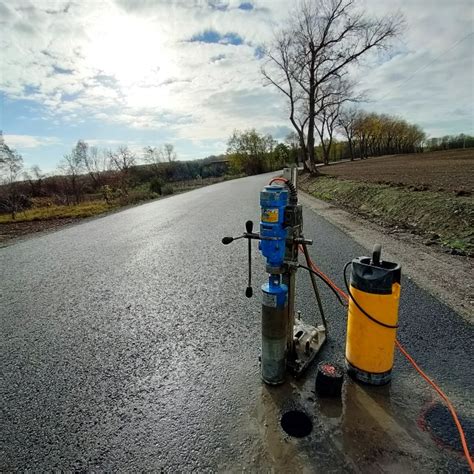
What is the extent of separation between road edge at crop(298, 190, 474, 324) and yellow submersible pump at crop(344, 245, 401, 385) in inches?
53.3

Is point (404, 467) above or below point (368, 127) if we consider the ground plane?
below

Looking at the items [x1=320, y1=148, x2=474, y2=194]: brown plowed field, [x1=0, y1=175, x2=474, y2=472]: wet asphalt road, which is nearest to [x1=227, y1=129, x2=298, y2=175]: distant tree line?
[x1=320, y1=148, x2=474, y2=194]: brown plowed field

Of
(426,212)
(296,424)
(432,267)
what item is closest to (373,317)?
(296,424)

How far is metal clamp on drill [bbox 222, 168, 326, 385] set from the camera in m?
1.90

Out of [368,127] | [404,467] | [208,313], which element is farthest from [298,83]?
[368,127]

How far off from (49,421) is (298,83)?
77.2 ft

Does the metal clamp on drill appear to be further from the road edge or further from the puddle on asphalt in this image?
the road edge

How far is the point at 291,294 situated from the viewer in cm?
215

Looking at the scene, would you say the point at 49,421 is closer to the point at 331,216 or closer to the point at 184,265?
the point at 184,265

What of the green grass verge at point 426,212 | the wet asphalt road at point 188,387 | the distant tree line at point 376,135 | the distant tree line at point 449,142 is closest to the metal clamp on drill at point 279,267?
the wet asphalt road at point 188,387

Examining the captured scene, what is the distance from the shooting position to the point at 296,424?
5.88ft

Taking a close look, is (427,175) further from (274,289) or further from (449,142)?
(449,142)

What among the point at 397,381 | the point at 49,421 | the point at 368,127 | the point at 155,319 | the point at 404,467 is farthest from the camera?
the point at 368,127

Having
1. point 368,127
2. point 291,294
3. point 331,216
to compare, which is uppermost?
point 368,127
